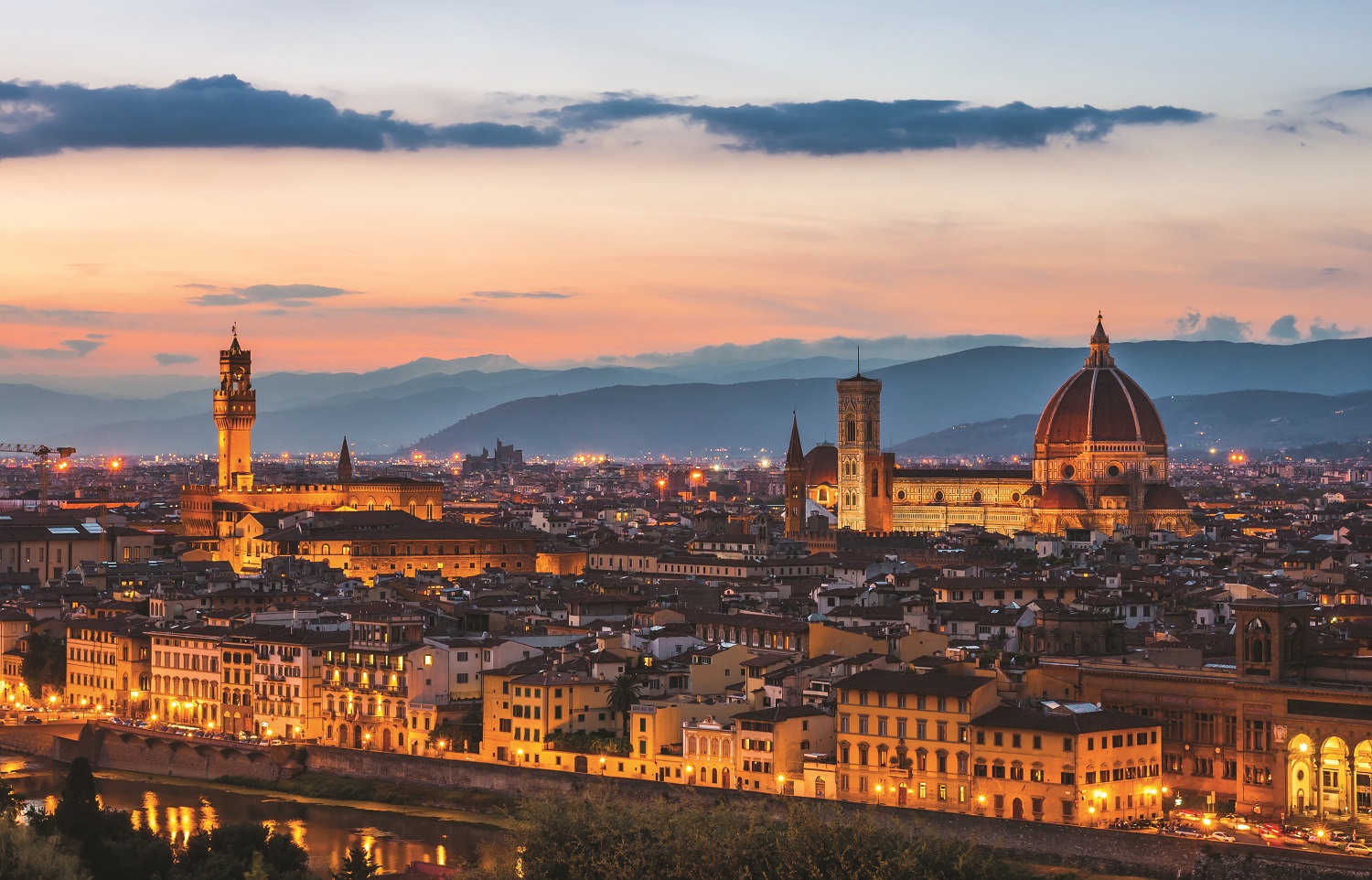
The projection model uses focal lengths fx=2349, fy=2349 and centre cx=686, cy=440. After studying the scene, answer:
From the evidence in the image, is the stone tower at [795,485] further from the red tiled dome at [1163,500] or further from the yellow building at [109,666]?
the yellow building at [109,666]

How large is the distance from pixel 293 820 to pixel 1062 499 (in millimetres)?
67796

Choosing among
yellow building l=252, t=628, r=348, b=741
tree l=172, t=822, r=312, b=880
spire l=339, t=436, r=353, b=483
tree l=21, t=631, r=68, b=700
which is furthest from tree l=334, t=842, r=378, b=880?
spire l=339, t=436, r=353, b=483

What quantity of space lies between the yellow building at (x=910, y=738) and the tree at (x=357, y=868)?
8979 mm

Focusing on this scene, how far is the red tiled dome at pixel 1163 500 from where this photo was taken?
109062 millimetres

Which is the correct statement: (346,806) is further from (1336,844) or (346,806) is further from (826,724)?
(1336,844)

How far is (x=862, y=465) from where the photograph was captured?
368 ft

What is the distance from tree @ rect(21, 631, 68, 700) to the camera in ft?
204

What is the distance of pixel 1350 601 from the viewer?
200 feet

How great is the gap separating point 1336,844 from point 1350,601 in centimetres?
2455

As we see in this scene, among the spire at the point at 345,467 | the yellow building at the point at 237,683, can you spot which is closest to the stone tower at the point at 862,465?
the spire at the point at 345,467

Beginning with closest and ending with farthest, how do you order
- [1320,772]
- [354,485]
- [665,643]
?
1. [1320,772]
2. [665,643]
3. [354,485]

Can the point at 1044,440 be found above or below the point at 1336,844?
above

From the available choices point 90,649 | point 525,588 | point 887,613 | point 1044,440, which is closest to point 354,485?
point 1044,440

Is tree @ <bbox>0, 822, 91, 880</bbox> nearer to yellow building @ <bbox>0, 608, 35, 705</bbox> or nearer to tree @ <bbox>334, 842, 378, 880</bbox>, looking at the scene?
tree @ <bbox>334, 842, 378, 880</bbox>
